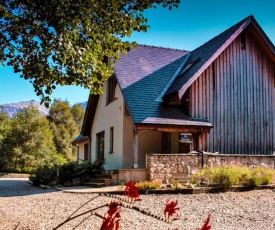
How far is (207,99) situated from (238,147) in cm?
268

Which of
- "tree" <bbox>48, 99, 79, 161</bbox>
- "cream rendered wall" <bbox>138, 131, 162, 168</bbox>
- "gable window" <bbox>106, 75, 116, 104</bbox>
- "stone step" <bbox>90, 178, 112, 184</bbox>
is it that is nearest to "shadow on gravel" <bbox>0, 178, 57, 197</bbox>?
"stone step" <bbox>90, 178, 112, 184</bbox>

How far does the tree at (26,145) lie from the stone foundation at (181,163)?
66.2 ft

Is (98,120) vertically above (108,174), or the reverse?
(98,120)

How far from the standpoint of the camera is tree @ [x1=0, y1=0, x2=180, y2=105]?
Answer: 6531 mm

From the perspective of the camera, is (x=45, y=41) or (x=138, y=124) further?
(x=138, y=124)

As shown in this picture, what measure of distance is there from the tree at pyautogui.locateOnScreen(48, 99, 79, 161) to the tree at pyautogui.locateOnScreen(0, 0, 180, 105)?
114 ft

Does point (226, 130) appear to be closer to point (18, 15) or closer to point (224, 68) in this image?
point (224, 68)

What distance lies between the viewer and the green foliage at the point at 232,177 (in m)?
11.2

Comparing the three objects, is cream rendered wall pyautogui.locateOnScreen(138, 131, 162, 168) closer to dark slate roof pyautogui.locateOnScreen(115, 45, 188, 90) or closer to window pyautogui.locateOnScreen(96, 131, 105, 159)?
dark slate roof pyautogui.locateOnScreen(115, 45, 188, 90)

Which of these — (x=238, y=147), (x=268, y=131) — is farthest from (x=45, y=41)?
(x=268, y=131)

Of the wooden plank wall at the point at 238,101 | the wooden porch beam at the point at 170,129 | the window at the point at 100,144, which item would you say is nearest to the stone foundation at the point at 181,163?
the wooden porch beam at the point at 170,129

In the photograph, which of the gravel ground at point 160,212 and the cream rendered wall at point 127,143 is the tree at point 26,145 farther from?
the gravel ground at point 160,212

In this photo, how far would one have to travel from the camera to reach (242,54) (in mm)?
17734

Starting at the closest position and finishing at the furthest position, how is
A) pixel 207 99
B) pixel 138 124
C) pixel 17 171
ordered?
pixel 138 124 → pixel 207 99 → pixel 17 171
